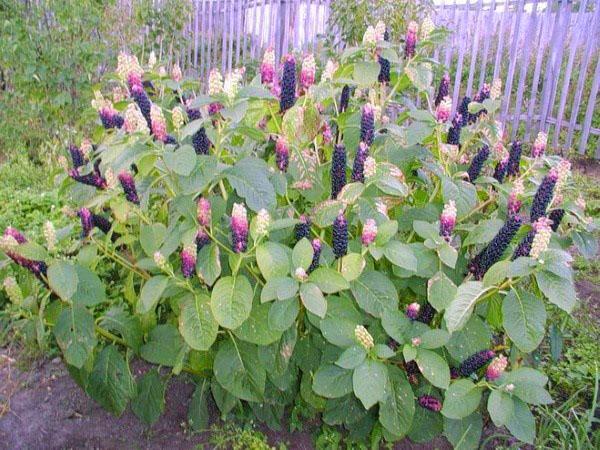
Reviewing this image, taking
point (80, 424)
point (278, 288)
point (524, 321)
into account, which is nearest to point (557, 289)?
point (524, 321)

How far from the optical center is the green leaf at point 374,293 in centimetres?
165

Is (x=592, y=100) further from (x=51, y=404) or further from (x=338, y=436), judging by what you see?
(x=51, y=404)

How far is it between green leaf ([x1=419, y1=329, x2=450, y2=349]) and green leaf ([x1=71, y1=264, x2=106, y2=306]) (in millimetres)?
A: 958

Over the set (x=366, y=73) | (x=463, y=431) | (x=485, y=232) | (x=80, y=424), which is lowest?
(x=80, y=424)

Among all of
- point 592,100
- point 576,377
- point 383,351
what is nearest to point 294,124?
point 383,351

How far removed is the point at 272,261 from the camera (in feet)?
4.81

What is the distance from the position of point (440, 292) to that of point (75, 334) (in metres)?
1.09

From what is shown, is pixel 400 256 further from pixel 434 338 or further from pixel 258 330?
pixel 258 330

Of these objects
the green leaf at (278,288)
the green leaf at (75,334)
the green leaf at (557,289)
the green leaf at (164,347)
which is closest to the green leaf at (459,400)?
the green leaf at (557,289)

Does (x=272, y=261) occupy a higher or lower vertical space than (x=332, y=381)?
higher

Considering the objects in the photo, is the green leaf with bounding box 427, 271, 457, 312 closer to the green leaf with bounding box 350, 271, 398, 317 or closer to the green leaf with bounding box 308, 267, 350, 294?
the green leaf with bounding box 350, 271, 398, 317

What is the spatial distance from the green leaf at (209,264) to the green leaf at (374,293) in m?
0.42

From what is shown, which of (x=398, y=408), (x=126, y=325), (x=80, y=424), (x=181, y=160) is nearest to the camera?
(x=181, y=160)

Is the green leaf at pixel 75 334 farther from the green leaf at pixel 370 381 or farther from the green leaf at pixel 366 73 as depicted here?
the green leaf at pixel 366 73
